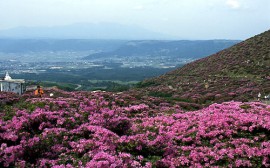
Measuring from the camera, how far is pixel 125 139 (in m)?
12.8

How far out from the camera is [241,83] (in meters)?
52.2

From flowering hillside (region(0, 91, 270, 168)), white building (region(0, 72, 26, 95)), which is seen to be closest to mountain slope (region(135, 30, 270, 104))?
white building (region(0, 72, 26, 95))

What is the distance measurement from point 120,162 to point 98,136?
111 inches

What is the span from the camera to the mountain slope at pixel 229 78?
42.6 metres

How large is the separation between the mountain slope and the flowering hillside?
→ 22.3 m

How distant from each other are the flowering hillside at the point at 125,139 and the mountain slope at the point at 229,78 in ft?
73.3

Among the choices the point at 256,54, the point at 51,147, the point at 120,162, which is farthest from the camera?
the point at 256,54

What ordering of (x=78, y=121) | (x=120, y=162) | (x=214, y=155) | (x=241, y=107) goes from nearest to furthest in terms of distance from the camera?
(x=120, y=162) → (x=214, y=155) → (x=78, y=121) → (x=241, y=107)

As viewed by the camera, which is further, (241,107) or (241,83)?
(241,83)

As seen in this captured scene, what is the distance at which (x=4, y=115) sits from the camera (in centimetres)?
1712

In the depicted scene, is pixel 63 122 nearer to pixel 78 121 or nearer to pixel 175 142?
pixel 78 121

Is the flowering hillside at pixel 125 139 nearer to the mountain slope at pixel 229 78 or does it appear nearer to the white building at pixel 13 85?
the mountain slope at pixel 229 78

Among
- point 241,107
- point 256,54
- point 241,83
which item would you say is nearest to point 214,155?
point 241,107

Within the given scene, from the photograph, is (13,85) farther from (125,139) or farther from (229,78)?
(229,78)
